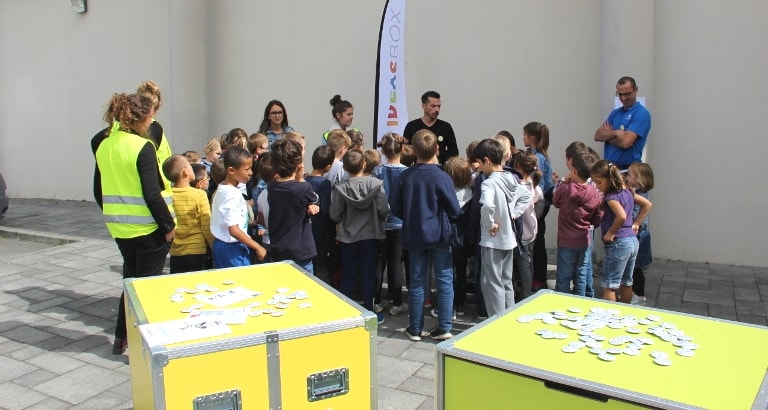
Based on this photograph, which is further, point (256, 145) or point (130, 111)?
point (256, 145)

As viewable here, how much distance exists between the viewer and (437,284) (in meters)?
4.74

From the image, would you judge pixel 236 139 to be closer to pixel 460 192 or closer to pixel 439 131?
pixel 439 131

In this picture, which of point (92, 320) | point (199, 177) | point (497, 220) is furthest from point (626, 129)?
point (92, 320)

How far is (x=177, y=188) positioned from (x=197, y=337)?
2527 millimetres

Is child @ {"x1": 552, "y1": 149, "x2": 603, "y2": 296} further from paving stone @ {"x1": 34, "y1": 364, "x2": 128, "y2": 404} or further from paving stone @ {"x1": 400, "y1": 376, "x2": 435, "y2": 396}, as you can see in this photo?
paving stone @ {"x1": 34, "y1": 364, "x2": 128, "y2": 404}

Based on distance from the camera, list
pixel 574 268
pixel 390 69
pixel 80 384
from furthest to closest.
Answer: pixel 390 69
pixel 574 268
pixel 80 384

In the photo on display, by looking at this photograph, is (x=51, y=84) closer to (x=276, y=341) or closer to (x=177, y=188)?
(x=177, y=188)

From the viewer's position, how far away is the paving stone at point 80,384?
3993 millimetres

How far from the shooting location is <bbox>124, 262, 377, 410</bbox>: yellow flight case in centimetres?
241

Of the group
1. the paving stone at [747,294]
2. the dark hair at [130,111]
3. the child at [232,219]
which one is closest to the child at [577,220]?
the paving stone at [747,294]

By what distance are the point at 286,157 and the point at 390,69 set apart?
2859mm

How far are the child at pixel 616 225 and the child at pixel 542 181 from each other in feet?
2.41

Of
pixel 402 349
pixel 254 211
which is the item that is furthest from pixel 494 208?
pixel 254 211

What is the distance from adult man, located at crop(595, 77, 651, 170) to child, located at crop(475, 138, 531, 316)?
4.99 feet
